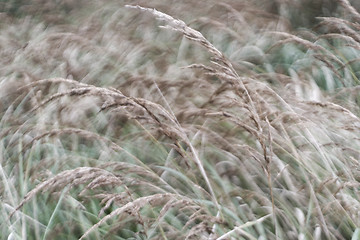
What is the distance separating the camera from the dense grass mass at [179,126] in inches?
68.1

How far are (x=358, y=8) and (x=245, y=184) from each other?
86.8 inches

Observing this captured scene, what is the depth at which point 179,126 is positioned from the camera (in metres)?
1.68

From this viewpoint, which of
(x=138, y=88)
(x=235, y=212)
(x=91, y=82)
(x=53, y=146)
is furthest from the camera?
(x=91, y=82)

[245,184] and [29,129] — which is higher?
[245,184]

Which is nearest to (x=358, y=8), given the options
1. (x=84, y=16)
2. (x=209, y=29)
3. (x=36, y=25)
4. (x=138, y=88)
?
(x=209, y=29)

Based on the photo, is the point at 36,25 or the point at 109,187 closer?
the point at 109,187

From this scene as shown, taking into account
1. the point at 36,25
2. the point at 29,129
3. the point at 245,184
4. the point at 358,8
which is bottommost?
the point at 36,25

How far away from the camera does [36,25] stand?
4.84 meters

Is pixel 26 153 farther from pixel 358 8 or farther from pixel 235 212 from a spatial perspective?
pixel 358 8

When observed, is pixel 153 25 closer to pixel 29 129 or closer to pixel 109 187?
pixel 29 129

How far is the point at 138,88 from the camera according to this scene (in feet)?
10.3

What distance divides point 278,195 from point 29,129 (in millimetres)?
1231

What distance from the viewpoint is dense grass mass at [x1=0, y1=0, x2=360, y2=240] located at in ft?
5.68

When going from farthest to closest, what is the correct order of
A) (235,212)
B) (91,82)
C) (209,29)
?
1. (209,29)
2. (91,82)
3. (235,212)
